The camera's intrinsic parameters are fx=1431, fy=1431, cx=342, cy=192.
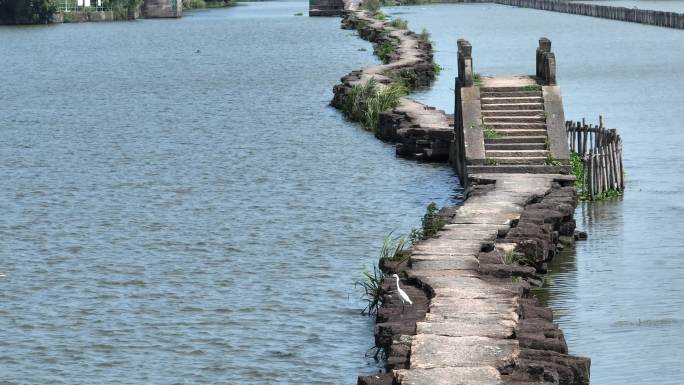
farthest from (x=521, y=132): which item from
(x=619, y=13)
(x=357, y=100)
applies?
(x=619, y=13)

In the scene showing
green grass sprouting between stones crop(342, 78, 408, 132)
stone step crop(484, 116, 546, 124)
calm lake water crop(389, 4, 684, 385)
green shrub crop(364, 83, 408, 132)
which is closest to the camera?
calm lake water crop(389, 4, 684, 385)

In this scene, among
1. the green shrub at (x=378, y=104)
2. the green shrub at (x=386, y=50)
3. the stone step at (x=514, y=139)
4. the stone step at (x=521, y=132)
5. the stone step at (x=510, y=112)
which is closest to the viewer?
the stone step at (x=514, y=139)

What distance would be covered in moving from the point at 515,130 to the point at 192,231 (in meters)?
8.97

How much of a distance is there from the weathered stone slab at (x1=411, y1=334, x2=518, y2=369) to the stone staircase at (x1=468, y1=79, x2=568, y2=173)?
15.5m

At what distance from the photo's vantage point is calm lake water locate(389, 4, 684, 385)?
21547 millimetres

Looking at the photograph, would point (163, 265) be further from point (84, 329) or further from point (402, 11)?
point (402, 11)

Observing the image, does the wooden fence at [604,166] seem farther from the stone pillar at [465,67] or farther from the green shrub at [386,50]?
the green shrub at [386,50]

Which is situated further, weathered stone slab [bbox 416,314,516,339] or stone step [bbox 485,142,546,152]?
stone step [bbox 485,142,546,152]

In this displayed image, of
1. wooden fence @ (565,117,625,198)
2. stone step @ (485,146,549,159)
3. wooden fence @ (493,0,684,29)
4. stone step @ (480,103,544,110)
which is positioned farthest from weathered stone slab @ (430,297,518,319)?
wooden fence @ (493,0,684,29)

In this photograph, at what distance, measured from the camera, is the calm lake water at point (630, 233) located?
848 inches

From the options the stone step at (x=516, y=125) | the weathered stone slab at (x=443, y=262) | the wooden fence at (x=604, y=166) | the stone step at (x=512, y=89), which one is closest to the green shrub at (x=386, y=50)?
the stone step at (x=512, y=89)

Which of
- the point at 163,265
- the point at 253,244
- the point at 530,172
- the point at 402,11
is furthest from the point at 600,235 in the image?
the point at 402,11

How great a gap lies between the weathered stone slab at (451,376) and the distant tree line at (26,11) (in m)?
144

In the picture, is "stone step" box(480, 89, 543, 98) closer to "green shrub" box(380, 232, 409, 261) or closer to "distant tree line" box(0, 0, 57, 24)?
"green shrub" box(380, 232, 409, 261)
